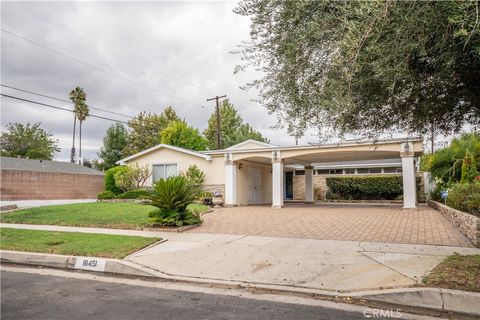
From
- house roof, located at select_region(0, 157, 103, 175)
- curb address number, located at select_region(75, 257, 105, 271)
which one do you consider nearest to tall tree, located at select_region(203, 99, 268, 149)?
house roof, located at select_region(0, 157, 103, 175)

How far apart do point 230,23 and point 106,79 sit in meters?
19.9

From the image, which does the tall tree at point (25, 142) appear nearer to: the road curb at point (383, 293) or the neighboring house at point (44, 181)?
the neighboring house at point (44, 181)

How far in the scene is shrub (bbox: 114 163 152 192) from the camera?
21.8 metres

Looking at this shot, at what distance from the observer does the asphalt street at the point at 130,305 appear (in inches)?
163

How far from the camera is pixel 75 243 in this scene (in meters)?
8.40

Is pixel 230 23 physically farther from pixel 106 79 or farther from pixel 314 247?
pixel 106 79

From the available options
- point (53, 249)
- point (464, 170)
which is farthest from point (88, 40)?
point (464, 170)

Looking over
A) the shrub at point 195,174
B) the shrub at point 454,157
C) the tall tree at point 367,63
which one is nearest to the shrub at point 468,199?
the tall tree at point 367,63

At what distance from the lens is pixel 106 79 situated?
24.2 meters

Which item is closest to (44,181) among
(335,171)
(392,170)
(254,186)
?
(254,186)

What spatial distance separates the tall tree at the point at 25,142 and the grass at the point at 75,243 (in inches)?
1562

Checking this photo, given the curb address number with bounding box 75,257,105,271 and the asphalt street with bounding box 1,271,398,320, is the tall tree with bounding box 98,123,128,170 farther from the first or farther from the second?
the asphalt street with bounding box 1,271,398,320

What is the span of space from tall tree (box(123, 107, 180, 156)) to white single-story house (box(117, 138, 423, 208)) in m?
18.1

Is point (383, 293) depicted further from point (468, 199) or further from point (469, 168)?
point (469, 168)
